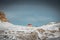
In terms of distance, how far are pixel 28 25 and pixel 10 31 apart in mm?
406

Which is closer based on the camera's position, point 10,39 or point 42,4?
point 10,39

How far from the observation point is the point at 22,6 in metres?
3.17

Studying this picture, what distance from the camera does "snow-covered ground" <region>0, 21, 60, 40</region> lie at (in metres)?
3.00

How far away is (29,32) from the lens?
9.92 feet

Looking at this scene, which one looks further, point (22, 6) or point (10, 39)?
point (22, 6)

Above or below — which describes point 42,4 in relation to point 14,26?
above

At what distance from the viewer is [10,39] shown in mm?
2971

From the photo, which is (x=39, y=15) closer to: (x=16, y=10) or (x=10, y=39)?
(x=16, y=10)

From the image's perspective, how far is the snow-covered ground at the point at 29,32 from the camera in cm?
300

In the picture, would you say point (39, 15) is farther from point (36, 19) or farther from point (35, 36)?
point (35, 36)

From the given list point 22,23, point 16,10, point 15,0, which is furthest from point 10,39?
point 15,0

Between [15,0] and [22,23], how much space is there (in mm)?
548

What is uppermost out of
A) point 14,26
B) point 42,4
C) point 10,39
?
point 42,4

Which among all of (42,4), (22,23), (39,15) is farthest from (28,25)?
(42,4)
